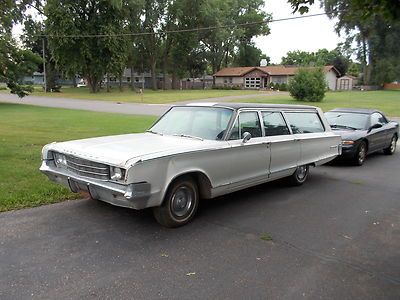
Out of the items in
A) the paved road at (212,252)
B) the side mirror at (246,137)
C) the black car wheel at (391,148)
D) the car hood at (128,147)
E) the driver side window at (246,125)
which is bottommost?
the paved road at (212,252)

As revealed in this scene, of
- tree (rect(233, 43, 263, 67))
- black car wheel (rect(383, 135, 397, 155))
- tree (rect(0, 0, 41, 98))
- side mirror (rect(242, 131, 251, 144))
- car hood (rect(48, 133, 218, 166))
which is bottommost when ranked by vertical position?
black car wheel (rect(383, 135, 397, 155))

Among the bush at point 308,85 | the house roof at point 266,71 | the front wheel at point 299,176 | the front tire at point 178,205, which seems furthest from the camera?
the house roof at point 266,71

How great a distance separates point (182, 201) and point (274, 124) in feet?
8.11

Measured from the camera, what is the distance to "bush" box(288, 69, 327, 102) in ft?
120

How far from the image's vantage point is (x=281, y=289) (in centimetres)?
370

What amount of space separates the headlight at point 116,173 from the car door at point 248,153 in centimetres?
171

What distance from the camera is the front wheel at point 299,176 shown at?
24.7 ft

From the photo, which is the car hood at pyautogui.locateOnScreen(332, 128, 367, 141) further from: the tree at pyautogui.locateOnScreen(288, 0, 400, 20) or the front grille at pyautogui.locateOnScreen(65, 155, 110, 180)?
the front grille at pyautogui.locateOnScreen(65, 155, 110, 180)

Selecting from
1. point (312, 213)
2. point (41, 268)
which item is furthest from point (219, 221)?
point (41, 268)

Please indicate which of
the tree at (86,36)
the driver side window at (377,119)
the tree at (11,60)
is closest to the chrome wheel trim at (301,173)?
the driver side window at (377,119)

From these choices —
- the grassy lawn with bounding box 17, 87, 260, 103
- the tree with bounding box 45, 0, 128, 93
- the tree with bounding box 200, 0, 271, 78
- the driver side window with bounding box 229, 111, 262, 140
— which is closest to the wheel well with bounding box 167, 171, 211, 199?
the driver side window with bounding box 229, 111, 262, 140

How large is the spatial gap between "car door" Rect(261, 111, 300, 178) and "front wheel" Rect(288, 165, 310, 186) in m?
0.35

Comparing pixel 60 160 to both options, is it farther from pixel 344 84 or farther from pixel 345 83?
pixel 345 83

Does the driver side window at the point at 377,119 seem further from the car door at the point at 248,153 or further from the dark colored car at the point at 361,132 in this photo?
the car door at the point at 248,153
